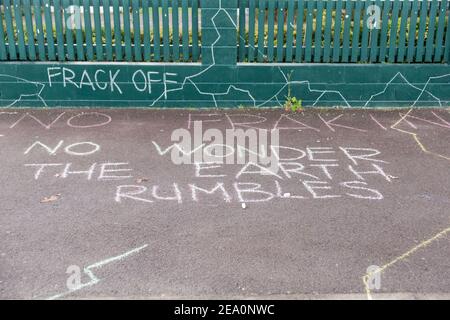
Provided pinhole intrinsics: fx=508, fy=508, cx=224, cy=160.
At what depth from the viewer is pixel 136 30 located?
7.49 m

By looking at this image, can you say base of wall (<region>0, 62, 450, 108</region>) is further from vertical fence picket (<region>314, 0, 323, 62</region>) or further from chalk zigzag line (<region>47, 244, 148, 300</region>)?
chalk zigzag line (<region>47, 244, 148, 300</region>)

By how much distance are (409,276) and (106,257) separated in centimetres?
212

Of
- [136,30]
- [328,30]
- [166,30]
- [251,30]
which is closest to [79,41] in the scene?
[136,30]

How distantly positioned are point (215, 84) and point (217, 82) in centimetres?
4

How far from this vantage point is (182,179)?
5.15 metres

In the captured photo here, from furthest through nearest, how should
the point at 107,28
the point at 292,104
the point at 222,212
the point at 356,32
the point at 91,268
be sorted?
the point at 292,104 < the point at 356,32 < the point at 107,28 < the point at 222,212 < the point at 91,268

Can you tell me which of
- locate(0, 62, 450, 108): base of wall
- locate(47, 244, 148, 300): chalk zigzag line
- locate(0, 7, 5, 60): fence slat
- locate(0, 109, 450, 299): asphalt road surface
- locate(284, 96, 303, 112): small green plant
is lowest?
locate(47, 244, 148, 300): chalk zigzag line

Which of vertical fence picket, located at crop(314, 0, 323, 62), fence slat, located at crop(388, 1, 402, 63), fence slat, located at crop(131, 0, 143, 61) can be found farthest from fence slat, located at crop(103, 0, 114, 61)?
fence slat, located at crop(388, 1, 402, 63)

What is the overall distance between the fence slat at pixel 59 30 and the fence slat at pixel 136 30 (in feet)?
3.46

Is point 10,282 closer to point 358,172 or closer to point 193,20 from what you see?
point 358,172

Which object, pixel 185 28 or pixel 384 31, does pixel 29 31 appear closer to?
pixel 185 28

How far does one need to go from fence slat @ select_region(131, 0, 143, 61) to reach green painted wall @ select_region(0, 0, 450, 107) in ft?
0.61

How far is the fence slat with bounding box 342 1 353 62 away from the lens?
7.45 meters

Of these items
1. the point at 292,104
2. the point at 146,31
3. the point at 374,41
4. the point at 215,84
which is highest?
the point at 146,31
